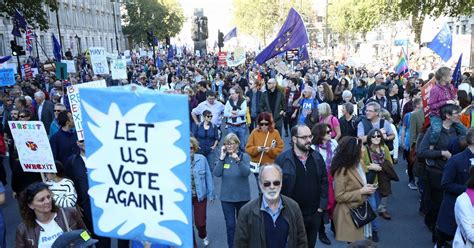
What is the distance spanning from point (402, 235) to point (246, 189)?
2.29 m

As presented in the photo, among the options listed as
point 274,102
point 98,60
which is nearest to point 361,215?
point 274,102

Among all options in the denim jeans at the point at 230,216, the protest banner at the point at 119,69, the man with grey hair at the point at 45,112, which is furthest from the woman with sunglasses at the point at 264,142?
the protest banner at the point at 119,69

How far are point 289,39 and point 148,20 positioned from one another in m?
58.9

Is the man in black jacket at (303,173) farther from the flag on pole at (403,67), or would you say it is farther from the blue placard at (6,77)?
the blue placard at (6,77)

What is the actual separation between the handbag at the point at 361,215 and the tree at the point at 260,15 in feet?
160

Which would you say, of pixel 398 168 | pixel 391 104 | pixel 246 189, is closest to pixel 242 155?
pixel 246 189

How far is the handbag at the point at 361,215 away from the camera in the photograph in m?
4.50

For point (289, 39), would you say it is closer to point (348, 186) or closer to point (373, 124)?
point (373, 124)

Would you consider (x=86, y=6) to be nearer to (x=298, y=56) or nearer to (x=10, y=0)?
(x=10, y=0)

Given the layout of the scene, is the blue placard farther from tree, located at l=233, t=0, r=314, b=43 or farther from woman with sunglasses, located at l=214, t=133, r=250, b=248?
tree, located at l=233, t=0, r=314, b=43

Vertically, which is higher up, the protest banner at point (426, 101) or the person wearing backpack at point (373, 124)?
the protest banner at point (426, 101)

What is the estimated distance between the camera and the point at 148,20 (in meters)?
66.8

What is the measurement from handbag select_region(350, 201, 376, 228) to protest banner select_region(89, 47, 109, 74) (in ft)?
40.7

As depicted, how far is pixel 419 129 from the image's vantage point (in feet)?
22.5
